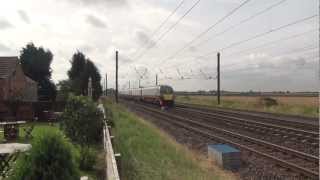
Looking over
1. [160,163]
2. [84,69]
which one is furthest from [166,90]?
[160,163]

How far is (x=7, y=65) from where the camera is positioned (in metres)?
42.8

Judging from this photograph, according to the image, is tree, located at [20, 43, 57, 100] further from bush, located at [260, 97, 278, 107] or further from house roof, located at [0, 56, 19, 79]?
bush, located at [260, 97, 278, 107]

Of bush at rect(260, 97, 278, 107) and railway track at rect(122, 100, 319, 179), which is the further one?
bush at rect(260, 97, 278, 107)

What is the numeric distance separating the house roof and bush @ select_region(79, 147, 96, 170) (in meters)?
30.0

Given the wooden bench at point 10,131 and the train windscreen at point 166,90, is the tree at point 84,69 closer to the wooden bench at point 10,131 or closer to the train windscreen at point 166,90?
the train windscreen at point 166,90

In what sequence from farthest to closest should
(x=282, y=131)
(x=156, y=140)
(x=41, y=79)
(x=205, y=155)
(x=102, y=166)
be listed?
1. (x=41, y=79)
2. (x=282, y=131)
3. (x=156, y=140)
4. (x=205, y=155)
5. (x=102, y=166)

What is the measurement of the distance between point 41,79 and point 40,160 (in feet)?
183

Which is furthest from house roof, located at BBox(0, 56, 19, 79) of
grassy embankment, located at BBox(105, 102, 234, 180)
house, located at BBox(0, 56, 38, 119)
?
grassy embankment, located at BBox(105, 102, 234, 180)

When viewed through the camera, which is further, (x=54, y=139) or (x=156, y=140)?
(x=156, y=140)

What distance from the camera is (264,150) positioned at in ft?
53.7

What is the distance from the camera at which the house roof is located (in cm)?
4105

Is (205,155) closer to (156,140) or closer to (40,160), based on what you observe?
(156,140)

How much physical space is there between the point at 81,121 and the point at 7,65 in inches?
1150

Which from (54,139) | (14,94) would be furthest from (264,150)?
(14,94)
